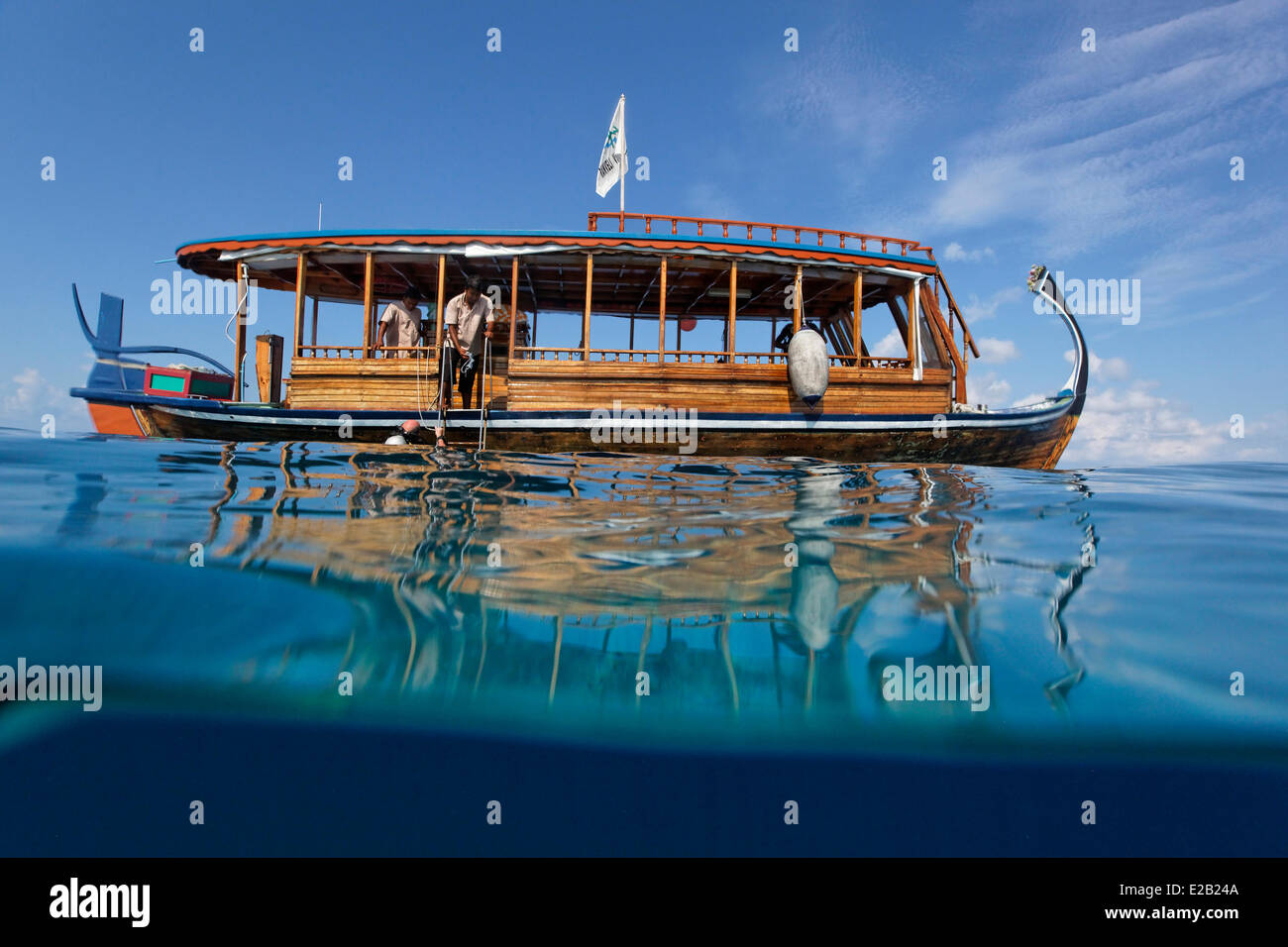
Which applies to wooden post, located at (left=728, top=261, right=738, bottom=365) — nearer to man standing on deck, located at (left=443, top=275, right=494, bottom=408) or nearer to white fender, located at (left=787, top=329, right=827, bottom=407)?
white fender, located at (left=787, top=329, right=827, bottom=407)

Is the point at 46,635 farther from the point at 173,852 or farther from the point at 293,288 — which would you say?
the point at 293,288

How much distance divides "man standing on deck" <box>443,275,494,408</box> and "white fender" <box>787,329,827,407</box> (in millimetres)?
5065

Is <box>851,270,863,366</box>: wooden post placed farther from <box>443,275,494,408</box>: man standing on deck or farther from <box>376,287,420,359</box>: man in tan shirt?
<box>376,287,420,359</box>: man in tan shirt

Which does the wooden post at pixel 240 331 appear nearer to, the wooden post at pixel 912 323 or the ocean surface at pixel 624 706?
the ocean surface at pixel 624 706

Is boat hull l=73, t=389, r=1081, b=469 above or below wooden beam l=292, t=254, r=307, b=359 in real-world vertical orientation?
below

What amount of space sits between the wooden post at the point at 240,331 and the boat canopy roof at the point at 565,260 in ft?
0.90

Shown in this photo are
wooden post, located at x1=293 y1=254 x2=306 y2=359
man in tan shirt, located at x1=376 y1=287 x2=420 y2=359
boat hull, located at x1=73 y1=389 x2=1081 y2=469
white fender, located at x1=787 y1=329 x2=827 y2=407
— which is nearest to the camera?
boat hull, located at x1=73 y1=389 x2=1081 y2=469

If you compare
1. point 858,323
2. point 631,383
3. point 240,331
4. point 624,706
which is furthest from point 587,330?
point 624,706

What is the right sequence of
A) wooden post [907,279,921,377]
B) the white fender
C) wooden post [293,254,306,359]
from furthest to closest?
wooden post [907,279,921,377], wooden post [293,254,306,359], the white fender

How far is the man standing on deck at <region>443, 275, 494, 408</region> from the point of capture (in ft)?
31.6

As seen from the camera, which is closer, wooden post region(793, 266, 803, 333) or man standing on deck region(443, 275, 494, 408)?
man standing on deck region(443, 275, 494, 408)

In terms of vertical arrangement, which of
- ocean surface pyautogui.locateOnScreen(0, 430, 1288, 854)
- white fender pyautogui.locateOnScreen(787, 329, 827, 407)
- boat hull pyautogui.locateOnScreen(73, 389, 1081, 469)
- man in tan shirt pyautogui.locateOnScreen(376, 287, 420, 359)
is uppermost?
man in tan shirt pyautogui.locateOnScreen(376, 287, 420, 359)

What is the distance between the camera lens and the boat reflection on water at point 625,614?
252cm

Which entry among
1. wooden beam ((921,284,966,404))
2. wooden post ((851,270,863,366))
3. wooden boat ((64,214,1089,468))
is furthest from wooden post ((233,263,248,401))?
wooden beam ((921,284,966,404))
